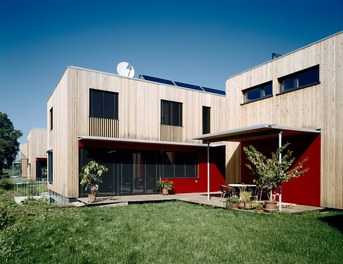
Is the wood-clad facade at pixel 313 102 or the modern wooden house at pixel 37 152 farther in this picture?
the modern wooden house at pixel 37 152

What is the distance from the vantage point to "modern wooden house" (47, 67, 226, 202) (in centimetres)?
1391

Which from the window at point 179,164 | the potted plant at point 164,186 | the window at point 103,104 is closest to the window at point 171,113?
the window at point 179,164

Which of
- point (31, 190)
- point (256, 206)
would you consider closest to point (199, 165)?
point (256, 206)

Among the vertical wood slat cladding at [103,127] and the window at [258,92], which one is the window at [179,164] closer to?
the vertical wood slat cladding at [103,127]

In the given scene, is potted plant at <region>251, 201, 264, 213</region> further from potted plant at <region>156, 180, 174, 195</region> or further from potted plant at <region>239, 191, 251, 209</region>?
potted plant at <region>156, 180, 174, 195</region>

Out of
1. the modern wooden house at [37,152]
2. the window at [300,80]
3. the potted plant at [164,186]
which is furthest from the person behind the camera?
the modern wooden house at [37,152]

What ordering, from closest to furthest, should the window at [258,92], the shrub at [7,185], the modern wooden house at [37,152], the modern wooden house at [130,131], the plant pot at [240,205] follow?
the plant pot at [240,205], the window at [258,92], the modern wooden house at [130,131], the shrub at [7,185], the modern wooden house at [37,152]

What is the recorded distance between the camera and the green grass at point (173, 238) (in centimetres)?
562

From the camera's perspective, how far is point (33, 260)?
223 inches

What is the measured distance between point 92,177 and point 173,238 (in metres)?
7.61

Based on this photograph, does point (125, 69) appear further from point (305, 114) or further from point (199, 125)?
point (305, 114)

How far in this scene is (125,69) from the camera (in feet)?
54.9

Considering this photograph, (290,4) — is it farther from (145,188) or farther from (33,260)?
(33,260)

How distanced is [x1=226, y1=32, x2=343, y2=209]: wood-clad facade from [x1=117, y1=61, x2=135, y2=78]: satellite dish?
6436mm
